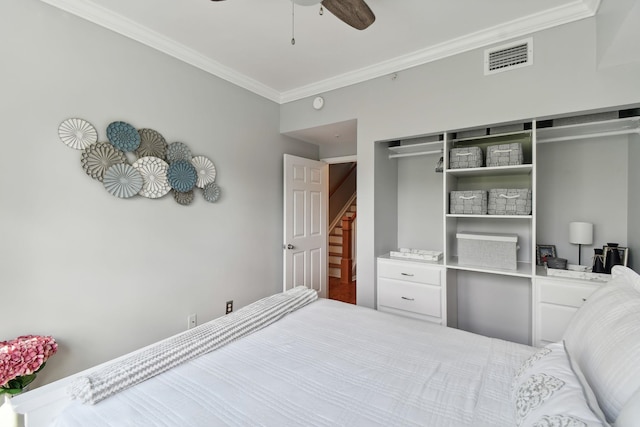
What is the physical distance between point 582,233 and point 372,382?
202 cm

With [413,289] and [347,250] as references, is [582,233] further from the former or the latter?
[347,250]

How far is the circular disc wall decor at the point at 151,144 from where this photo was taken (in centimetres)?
213

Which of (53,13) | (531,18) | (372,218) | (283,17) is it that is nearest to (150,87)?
(53,13)

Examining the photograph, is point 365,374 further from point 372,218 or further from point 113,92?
point 113,92

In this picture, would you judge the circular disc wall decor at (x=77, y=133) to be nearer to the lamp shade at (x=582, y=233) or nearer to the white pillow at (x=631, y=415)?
the white pillow at (x=631, y=415)

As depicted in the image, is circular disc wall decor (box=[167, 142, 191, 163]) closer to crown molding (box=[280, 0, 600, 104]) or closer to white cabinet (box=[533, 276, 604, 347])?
crown molding (box=[280, 0, 600, 104])

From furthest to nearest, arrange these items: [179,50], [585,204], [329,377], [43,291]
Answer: [179,50] < [585,204] < [43,291] < [329,377]

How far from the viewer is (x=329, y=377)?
3.77 feet

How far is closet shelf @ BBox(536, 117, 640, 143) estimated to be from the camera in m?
1.90

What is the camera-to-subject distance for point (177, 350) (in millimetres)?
1261

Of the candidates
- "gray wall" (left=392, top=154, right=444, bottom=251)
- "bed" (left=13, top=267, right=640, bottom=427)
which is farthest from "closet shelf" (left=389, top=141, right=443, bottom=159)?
"bed" (left=13, top=267, right=640, bottom=427)

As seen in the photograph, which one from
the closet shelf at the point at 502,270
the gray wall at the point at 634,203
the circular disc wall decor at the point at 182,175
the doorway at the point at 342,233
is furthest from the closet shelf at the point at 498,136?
the circular disc wall decor at the point at 182,175

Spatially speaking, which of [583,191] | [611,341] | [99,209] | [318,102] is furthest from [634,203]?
[99,209]

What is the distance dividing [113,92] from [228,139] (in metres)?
0.97
